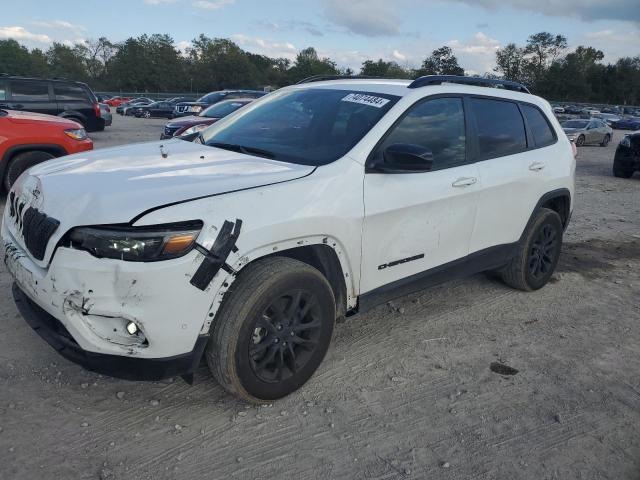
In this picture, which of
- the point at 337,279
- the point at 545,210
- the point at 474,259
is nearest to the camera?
the point at 337,279

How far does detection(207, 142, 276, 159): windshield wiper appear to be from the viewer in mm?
3400

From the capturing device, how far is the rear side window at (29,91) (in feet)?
45.0

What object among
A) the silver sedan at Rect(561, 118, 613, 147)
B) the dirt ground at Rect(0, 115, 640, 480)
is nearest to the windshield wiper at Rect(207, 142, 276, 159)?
the dirt ground at Rect(0, 115, 640, 480)

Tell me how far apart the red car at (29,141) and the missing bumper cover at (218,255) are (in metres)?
5.83

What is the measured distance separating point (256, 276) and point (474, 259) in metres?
2.02

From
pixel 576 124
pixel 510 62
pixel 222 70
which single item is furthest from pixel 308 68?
pixel 576 124

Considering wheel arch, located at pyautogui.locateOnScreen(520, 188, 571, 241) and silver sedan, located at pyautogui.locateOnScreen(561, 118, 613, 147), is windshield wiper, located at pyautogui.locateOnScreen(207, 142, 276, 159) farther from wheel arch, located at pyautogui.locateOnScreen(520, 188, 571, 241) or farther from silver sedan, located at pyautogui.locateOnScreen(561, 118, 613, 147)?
silver sedan, located at pyautogui.locateOnScreen(561, 118, 613, 147)

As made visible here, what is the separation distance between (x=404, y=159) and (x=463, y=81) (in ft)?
4.35

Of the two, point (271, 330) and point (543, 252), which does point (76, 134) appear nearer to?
point (271, 330)

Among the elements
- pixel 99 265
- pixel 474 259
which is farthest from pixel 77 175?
pixel 474 259

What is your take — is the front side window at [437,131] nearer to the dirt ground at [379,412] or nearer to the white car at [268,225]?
the white car at [268,225]

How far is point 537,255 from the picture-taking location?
4844mm

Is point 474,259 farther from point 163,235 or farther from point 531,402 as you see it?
point 163,235

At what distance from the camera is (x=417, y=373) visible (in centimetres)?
344
